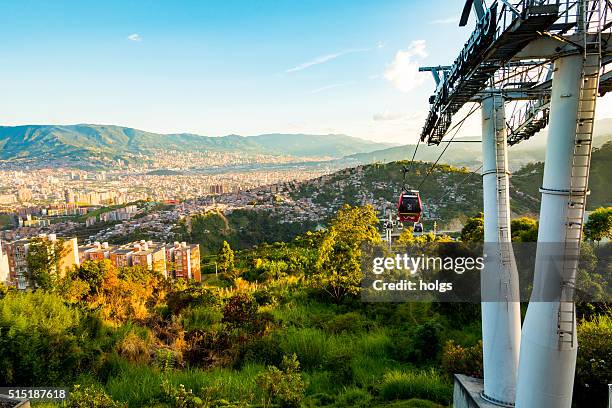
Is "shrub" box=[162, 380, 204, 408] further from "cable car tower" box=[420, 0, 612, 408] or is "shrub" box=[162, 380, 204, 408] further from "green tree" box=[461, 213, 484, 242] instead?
"green tree" box=[461, 213, 484, 242]

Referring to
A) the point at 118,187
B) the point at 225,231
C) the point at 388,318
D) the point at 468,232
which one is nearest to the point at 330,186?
the point at 225,231

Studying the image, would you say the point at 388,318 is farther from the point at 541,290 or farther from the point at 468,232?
the point at 541,290

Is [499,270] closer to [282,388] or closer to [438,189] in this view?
[282,388]

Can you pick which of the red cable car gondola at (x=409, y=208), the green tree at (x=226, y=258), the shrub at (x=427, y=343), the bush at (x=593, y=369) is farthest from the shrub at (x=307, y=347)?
the green tree at (x=226, y=258)

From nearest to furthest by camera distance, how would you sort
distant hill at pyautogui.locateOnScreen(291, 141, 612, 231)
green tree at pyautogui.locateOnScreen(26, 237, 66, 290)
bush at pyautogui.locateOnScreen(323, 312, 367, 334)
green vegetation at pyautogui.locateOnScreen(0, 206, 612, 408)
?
green vegetation at pyautogui.locateOnScreen(0, 206, 612, 408), bush at pyautogui.locateOnScreen(323, 312, 367, 334), green tree at pyautogui.locateOnScreen(26, 237, 66, 290), distant hill at pyautogui.locateOnScreen(291, 141, 612, 231)

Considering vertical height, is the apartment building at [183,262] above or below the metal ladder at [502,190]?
below

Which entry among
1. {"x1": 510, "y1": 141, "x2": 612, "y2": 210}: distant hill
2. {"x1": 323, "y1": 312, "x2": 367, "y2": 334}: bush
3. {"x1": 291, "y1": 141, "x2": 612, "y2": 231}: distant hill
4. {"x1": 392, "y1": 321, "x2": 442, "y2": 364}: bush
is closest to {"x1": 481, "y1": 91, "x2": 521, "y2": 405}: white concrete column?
{"x1": 392, "y1": 321, "x2": 442, "y2": 364}: bush

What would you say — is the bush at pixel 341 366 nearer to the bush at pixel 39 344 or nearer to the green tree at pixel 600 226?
the bush at pixel 39 344

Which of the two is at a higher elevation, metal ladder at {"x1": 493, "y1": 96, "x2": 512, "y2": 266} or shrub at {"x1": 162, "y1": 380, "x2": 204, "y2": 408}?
metal ladder at {"x1": 493, "y1": 96, "x2": 512, "y2": 266}
